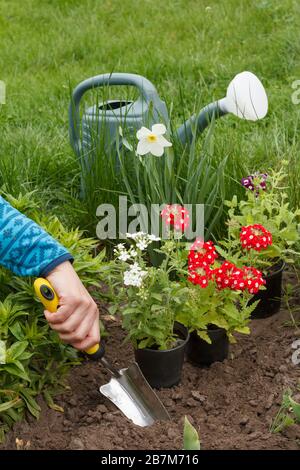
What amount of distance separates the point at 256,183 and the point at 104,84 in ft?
2.39

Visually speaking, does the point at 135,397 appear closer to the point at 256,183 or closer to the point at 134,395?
the point at 134,395

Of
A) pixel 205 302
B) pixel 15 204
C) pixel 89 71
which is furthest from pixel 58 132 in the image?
pixel 205 302

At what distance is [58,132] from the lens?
3740 mm

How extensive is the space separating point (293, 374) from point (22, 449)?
30.4 inches

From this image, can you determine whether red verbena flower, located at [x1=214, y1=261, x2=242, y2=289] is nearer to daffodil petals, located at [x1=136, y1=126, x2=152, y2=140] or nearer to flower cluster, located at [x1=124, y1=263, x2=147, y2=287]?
flower cluster, located at [x1=124, y1=263, x2=147, y2=287]

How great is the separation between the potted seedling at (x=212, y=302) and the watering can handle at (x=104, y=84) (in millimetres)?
851

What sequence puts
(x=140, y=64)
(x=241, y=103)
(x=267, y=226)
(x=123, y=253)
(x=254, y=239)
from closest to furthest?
(x=123, y=253) → (x=254, y=239) → (x=267, y=226) → (x=241, y=103) → (x=140, y=64)

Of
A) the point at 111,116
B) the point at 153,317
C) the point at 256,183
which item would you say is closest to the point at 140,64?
the point at 111,116

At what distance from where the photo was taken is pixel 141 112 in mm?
2965

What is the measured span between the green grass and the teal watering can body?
0.21 m

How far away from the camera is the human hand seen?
181 cm

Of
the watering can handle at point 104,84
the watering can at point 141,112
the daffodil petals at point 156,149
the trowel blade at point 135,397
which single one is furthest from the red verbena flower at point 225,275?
the watering can handle at point 104,84

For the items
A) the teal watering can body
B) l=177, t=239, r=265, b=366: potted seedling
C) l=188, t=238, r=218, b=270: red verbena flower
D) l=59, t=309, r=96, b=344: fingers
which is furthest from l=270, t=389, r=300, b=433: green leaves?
the teal watering can body

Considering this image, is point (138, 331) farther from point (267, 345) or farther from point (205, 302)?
point (267, 345)
